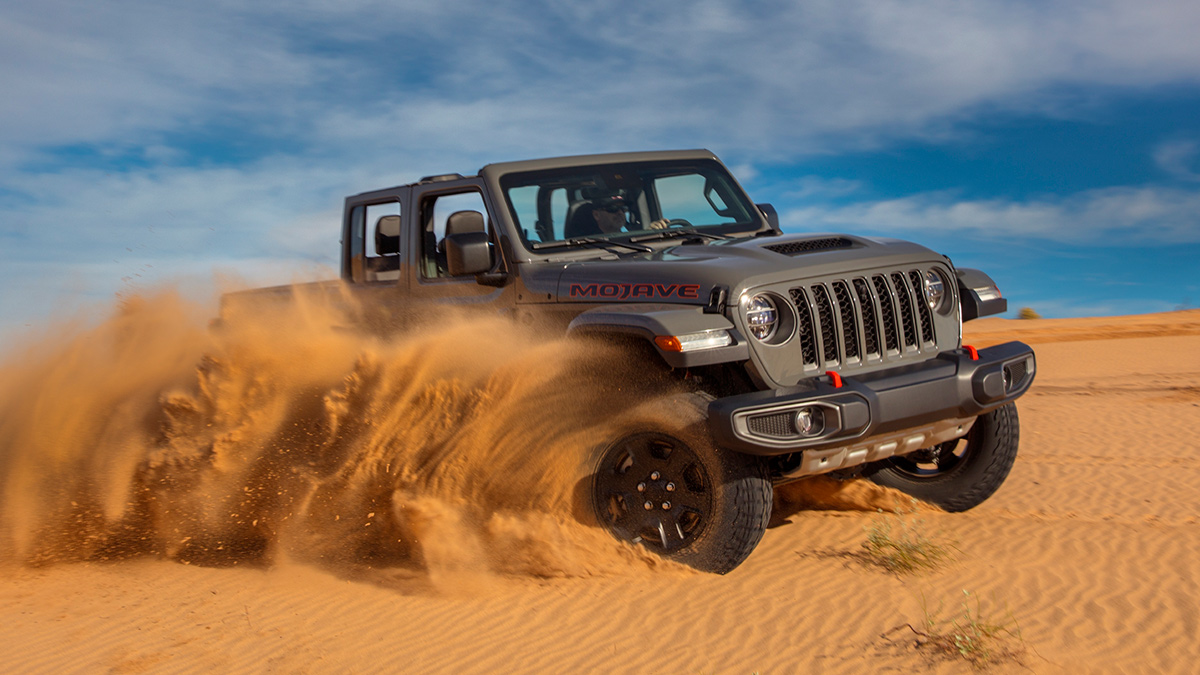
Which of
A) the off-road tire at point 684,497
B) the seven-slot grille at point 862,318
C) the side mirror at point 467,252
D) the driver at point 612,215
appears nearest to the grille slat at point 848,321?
the seven-slot grille at point 862,318

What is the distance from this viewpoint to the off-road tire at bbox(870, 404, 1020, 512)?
513cm

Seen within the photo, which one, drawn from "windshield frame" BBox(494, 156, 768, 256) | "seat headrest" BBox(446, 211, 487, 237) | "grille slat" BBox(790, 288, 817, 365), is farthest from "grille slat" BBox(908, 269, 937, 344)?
"seat headrest" BBox(446, 211, 487, 237)

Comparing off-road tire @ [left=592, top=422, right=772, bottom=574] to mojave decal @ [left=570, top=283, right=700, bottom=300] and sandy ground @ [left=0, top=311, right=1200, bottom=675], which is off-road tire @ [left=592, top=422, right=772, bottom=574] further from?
mojave decal @ [left=570, top=283, right=700, bottom=300]

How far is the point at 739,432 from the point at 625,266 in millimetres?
1163

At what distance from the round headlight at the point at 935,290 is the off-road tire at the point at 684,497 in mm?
1389

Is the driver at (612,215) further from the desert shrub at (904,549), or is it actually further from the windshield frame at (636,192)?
the desert shrub at (904,549)

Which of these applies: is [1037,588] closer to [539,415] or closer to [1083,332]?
[539,415]

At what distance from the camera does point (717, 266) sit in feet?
13.8

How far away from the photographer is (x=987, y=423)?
5.14 metres

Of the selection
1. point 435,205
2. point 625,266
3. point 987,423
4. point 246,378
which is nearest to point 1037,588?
point 987,423

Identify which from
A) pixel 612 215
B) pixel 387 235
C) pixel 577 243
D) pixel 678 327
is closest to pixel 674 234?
pixel 612 215

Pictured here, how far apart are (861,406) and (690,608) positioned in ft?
3.95

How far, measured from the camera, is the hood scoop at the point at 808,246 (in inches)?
176

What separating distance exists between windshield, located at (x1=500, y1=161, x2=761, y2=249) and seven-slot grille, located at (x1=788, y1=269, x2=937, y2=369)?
129 cm
